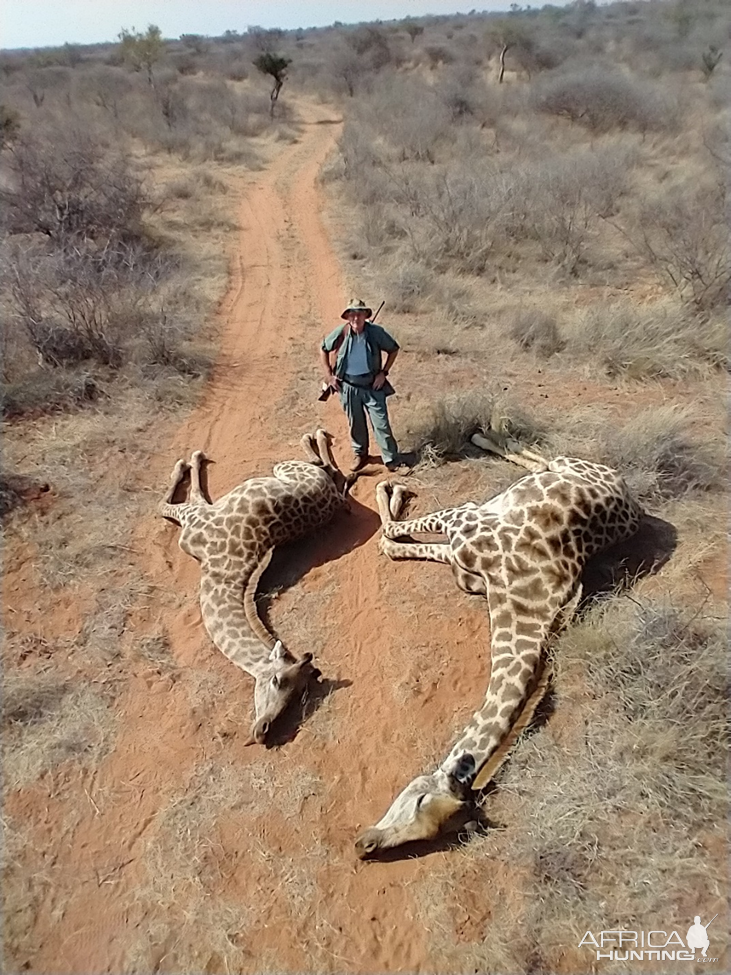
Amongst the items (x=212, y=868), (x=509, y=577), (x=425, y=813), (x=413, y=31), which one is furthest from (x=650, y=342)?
(x=413, y=31)

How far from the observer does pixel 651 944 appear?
3.22 m

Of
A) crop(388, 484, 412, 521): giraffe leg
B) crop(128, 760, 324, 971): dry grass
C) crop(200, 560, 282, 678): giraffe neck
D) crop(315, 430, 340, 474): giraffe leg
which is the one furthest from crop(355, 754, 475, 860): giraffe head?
crop(315, 430, 340, 474): giraffe leg

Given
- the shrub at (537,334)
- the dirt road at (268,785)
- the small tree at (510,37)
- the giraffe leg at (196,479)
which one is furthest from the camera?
the small tree at (510,37)

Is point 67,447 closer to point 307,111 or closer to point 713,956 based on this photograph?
point 713,956

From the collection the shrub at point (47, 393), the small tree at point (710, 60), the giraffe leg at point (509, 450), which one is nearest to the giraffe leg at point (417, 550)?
the giraffe leg at point (509, 450)

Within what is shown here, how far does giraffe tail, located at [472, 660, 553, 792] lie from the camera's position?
391cm

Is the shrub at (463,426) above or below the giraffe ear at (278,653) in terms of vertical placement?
above

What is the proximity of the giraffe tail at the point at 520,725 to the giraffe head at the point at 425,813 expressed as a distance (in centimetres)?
12

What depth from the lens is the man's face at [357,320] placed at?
6.06 m

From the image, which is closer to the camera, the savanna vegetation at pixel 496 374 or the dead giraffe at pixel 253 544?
the savanna vegetation at pixel 496 374

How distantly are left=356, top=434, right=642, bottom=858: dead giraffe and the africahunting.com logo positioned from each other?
827 millimetres

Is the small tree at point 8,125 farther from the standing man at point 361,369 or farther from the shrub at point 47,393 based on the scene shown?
the standing man at point 361,369

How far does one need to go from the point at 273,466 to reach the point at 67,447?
2.13 meters

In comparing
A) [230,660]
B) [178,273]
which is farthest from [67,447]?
[178,273]
